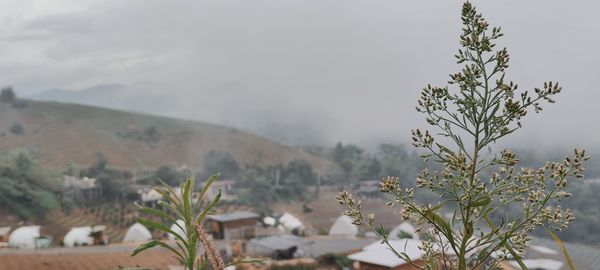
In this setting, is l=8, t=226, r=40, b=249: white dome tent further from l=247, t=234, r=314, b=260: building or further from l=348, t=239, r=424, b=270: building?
l=348, t=239, r=424, b=270: building

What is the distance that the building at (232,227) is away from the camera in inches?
827

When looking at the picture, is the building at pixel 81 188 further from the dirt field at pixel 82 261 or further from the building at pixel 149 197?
the dirt field at pixel 82 261

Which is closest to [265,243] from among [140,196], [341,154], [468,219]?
[140,196]

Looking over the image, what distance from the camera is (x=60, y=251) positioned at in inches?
A: 634

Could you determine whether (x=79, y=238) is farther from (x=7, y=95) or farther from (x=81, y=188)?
(x=7, y=95)

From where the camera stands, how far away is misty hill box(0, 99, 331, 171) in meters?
42.8

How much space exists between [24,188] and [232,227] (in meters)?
11.9

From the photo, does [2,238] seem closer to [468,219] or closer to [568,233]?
[468,219]

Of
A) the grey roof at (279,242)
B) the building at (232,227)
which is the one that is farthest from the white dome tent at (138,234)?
the grey roof at (279,242)

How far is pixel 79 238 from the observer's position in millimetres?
18250

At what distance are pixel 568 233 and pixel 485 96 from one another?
106ft

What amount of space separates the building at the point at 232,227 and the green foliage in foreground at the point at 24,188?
33.7 feet

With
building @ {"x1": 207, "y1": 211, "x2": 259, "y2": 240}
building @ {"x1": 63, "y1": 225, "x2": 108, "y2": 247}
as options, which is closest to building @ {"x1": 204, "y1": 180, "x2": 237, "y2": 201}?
building @ {"x1": 207, "y1": 211, "x2": 259, "y2": 240}

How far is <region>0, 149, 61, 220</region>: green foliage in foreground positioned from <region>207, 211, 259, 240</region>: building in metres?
10.3
